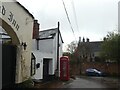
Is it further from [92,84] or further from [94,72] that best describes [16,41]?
[94,72]

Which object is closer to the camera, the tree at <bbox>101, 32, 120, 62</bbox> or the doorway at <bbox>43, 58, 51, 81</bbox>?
the doorway at <bbox>43, 58, 51, 81</bbox>

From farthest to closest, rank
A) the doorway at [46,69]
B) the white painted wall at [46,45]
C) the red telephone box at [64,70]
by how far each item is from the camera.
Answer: the white painted wall at [46,45]
the red telephone box at [64,70]
the doorway at [46,69]

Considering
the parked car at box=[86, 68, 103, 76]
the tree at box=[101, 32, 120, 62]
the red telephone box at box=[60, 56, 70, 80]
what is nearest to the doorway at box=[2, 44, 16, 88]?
the red telephone box at box=[60, 56, 70, 80]

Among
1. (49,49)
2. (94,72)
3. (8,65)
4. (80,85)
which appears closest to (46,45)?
(49,49)

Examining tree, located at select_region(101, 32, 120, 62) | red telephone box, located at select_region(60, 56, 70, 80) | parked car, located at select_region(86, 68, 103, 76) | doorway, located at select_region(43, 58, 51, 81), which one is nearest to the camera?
doorway, located at select_region(43, 58, 51, 81)

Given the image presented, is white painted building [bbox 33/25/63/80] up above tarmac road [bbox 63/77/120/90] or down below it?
above

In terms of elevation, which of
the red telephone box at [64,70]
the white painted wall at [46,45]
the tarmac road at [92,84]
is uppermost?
the white painted wall at [46,45]

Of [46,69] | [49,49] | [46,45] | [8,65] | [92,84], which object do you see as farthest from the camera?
[46,45]

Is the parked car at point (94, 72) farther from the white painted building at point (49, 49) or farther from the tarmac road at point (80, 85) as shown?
the tarmac road at point (80, 85)

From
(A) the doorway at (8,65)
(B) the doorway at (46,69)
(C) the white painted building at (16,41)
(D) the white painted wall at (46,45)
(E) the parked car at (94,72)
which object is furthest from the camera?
(E) the parked car at (94,72)

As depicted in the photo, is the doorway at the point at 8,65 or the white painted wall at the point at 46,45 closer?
the doorway at the point at 8,65

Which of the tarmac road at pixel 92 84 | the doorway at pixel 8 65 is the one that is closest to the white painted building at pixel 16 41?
the doorway at pixel 8 65

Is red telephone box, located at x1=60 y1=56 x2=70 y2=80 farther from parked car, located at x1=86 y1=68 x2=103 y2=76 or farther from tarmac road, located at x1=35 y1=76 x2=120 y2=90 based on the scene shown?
parked car, located at x1=86 y1=68 x2=103 y2=76

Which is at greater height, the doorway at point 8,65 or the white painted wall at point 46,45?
the white painted wall at point 46,45
